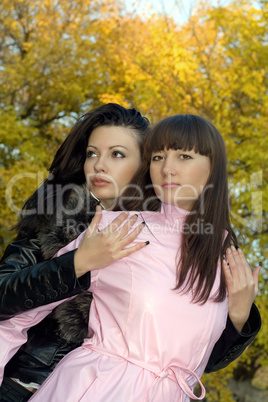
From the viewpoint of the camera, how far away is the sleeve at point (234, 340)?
2163 millimetres

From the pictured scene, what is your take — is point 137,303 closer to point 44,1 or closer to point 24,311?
point 24,311

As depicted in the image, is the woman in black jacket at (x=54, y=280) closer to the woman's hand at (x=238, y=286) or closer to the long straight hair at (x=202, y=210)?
the woman's hand at (x=238, y=286)

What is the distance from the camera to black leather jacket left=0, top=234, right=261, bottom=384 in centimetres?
189

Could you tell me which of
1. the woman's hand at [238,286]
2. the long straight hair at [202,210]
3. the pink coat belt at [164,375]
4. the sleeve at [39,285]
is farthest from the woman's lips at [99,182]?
the pink coat belt at [164,375]

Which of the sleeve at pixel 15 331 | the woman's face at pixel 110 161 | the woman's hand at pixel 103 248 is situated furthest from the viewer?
the woman's face at pixel 110 161

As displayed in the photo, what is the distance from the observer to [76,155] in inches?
102

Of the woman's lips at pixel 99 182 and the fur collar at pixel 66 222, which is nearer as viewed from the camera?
the fur collar at pixel 66 222

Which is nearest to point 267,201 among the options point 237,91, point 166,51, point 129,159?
point 237,91

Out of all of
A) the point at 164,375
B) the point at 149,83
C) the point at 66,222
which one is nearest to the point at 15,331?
the point at 66,222

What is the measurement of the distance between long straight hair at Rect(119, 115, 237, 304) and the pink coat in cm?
6

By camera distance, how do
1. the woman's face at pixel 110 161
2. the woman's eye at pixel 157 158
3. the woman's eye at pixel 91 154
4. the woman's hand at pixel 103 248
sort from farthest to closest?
the woman's eye at pixel 91 154 < the woman's face at pixel 110 161 < the woman's eye at pixel 157 158 < the woman's hand at pixel 103 248

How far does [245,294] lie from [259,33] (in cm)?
549

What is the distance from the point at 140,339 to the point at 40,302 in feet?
1.34

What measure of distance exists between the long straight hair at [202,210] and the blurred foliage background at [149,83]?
111 inches
